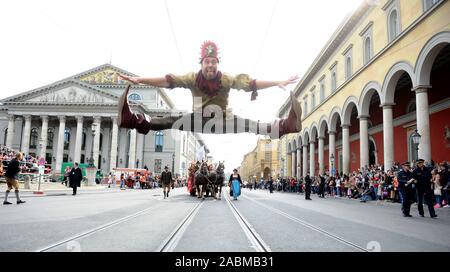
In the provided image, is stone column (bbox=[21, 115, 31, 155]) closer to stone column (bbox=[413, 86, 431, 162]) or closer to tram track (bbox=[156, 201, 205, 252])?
stone column (bbox=[413, 86, 431, 162])

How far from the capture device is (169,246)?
18.4ft

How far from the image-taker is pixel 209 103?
5277 mm

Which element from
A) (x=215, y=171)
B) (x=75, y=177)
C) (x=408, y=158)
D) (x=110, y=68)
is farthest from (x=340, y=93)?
(x=110, y=68)

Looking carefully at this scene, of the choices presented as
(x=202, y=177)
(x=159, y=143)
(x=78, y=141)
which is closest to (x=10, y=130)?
(x=78, y=141)

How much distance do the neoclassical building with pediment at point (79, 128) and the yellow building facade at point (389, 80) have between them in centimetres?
3296

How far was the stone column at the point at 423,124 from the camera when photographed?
60.0 feet

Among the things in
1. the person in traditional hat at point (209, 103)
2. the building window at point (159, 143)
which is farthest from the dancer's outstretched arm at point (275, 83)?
the building window at point (159, 143)

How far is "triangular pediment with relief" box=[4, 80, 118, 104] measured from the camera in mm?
67750

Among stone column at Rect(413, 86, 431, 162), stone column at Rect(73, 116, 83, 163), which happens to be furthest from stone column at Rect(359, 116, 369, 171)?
stone column at Rect(73, 116, 83, 163)

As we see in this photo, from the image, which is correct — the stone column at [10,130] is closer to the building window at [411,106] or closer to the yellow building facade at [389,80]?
the yellow building facade at [389,80]

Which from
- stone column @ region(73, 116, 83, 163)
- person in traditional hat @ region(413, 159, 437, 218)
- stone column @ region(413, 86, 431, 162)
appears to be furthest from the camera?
stone column @ region(73, 116, 83, 163)

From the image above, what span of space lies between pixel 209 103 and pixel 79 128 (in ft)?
227

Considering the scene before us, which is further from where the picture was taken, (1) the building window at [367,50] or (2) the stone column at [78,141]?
(2) the stone column at [78,141]

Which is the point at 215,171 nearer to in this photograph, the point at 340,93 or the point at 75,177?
the point at 75,177
